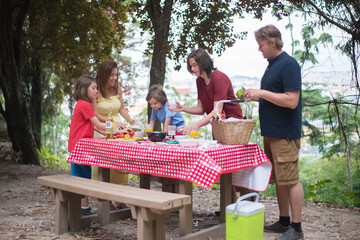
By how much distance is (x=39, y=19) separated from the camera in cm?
873

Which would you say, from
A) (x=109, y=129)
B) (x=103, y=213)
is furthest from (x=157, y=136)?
(x=103, y=213)

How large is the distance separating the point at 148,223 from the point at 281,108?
139 centimetres

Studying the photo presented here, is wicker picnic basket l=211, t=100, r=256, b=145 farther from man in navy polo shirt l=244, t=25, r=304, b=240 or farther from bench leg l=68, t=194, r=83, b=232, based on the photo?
bench leg l=68, t=194, r=83, b=232

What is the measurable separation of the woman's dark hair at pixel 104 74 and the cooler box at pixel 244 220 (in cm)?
207

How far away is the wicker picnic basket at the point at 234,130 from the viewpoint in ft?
10.00

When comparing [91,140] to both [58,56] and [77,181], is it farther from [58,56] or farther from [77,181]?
[58,56]

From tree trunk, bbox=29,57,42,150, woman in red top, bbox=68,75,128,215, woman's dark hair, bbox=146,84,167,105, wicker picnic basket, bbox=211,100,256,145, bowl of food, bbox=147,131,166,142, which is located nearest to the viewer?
wicker picnic basket, bbox=211,100,256,145

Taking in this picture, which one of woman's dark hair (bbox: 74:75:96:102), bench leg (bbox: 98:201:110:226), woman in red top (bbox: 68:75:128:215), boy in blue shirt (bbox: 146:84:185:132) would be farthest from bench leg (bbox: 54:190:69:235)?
boy in blue shirt (bbox: 146:84:185:132)

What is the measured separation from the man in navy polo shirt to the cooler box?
1.35 ft

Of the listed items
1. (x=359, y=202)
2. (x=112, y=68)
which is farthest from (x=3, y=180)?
(x=359, y=202)

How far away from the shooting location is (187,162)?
2.88m

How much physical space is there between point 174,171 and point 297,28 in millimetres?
13423

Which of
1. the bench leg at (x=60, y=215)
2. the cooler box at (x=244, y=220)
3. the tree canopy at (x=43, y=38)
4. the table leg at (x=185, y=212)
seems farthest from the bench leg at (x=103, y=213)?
the tree canopy at (x=43, y=38)

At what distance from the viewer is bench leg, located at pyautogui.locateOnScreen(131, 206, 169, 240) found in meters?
2.73
